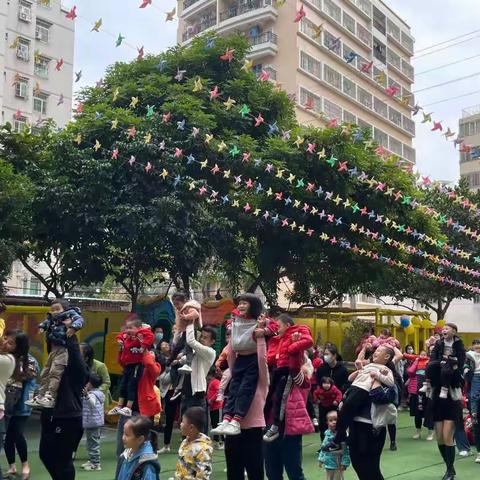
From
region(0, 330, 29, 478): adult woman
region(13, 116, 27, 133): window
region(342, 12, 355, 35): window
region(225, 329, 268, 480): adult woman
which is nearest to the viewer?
region(225, 329, 268, 480): adult woman

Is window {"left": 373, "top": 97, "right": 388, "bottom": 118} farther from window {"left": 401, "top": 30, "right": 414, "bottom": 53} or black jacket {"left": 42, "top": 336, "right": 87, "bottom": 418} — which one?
black jacket {"left": 42, "top": 336, "right": 87, "bottom": 418}

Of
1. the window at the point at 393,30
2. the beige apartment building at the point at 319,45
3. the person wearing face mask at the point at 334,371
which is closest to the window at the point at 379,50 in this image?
the beige apartment building at the point at 319,45

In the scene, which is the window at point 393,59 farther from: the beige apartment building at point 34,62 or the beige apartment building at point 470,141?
the beige apartment building at point 34,62

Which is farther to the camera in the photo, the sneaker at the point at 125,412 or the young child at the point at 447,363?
the young child at the point at 447,363

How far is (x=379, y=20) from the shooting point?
4744 cm

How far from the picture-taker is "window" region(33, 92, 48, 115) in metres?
36.2

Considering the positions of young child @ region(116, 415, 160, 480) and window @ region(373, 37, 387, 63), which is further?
window @ region(373, 37, 387, 63)

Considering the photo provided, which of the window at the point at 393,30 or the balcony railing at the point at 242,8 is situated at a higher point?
the window at the point at 393,30

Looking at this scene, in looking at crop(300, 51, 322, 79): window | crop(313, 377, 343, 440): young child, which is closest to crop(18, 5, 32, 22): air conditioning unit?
crop(300, 51, 322, 79): window

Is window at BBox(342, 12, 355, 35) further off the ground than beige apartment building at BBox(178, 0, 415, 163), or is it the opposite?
window at BBox(342, 12, 355, 35)

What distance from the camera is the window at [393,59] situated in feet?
160

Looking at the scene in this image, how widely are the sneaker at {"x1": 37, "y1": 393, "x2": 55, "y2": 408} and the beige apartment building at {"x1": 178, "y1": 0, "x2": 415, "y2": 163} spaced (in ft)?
104

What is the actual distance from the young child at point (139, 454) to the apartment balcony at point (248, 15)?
37.6m

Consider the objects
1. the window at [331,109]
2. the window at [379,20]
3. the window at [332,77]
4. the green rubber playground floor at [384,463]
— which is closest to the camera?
the green rubber playground floor at [384,463]
